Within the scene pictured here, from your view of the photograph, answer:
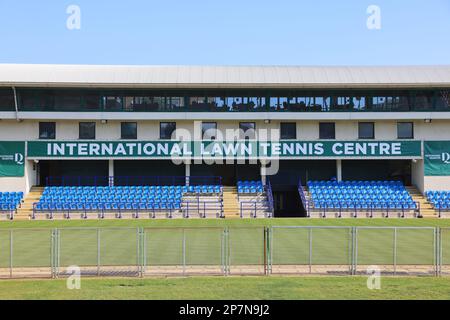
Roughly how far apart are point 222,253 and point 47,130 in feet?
88.7

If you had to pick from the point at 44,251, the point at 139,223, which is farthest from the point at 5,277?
the point at 139,223

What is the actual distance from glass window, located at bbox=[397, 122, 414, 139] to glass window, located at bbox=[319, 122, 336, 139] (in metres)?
5.12

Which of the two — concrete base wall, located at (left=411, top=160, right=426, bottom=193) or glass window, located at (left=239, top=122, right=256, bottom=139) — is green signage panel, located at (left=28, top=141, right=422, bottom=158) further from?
concrete base wall, located at (left=411, top=160, right=426, bottom=193)

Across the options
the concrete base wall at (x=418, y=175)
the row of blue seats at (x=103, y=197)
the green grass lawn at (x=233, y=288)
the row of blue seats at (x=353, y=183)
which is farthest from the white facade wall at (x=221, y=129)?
the green grass lawn at (x=233, y=288)

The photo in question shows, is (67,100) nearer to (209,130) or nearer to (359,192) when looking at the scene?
(209,130)

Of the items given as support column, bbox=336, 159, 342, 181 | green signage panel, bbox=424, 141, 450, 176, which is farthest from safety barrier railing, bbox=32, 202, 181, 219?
green signage panel, bbox=424, 141, 450, 176

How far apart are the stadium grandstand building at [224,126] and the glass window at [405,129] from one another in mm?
79

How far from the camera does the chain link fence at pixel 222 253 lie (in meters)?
15.7

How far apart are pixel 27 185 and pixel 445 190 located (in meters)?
31.8

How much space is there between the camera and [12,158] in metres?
39.5

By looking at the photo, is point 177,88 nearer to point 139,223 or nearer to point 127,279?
point 139,223

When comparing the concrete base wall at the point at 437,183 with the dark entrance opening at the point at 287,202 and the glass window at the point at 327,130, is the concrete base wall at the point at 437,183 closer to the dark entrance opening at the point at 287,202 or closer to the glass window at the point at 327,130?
the glass window at the point at 327,130

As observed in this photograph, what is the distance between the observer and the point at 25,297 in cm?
1252

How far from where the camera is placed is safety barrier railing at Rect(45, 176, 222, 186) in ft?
138
